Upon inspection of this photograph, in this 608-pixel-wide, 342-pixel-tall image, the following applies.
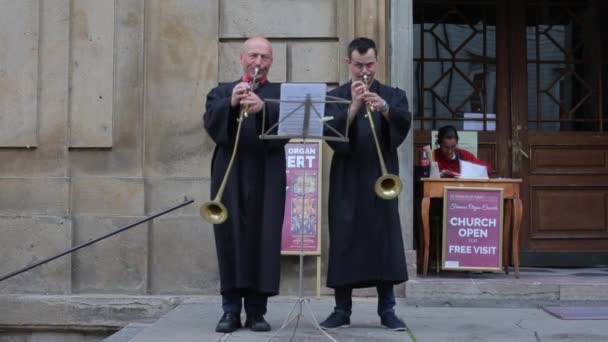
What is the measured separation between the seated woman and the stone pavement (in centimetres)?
162

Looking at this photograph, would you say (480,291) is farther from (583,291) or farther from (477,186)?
(477,186)

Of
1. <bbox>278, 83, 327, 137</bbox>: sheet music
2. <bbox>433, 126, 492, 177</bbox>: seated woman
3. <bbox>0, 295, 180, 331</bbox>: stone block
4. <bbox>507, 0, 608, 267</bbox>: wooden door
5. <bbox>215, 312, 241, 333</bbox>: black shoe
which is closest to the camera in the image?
<bbox>278, 83, 327, 137</bbox>: sheet music

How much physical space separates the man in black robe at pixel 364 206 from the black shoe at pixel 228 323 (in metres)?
0.59

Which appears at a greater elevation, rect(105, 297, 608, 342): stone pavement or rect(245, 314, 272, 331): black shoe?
rect(245, 314, 272, 331): black shoe

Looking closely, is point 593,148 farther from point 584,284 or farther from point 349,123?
point 349,123

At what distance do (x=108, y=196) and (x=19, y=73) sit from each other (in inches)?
55.3

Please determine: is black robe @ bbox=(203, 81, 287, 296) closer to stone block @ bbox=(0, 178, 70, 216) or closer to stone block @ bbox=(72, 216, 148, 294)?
stone block @ bbox=(72, 216, 148, 294)

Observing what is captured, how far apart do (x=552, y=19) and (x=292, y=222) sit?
13.0 feet

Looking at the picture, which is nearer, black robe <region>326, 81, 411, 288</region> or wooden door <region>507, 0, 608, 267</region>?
black robe <region>326, 81, 411, 288</region>

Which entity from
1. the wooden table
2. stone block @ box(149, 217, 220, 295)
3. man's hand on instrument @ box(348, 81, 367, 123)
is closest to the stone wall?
stone block @ box(149, 217, 220, 295)

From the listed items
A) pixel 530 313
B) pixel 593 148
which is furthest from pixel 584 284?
pixel 593 148

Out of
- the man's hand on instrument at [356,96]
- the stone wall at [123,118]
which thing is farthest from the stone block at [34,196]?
the man's hand on instrument at [356,96]

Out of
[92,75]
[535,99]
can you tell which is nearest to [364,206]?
[92,75]

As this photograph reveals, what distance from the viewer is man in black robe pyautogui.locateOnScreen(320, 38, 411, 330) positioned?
241 inches
